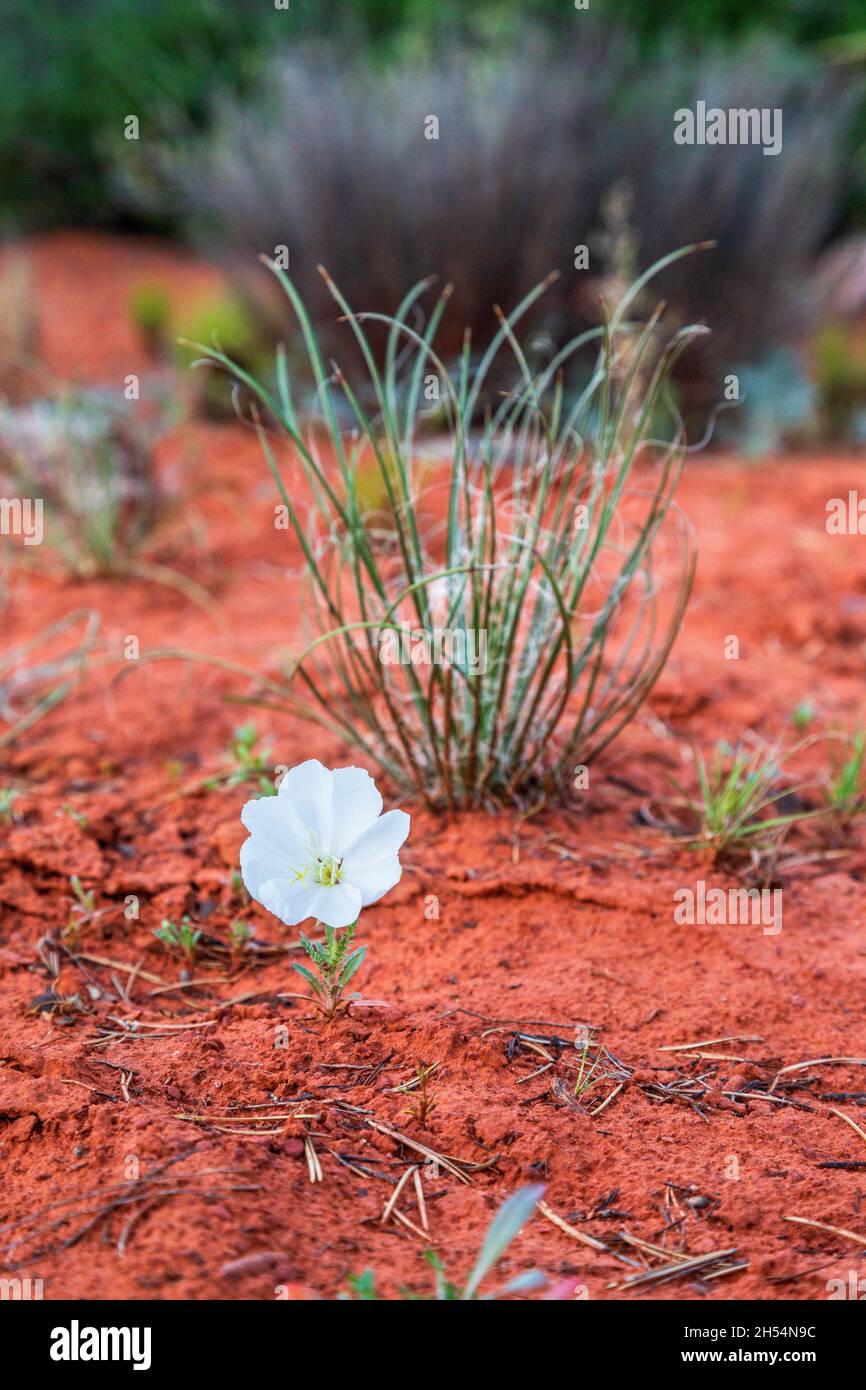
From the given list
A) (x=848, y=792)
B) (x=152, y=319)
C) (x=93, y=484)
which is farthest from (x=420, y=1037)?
(x=152, y=319)

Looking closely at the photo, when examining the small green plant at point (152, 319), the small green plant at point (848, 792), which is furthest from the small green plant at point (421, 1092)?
the small green plant at point (152, 319)

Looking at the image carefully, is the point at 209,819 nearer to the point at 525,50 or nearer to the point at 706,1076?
the point at 706,1076

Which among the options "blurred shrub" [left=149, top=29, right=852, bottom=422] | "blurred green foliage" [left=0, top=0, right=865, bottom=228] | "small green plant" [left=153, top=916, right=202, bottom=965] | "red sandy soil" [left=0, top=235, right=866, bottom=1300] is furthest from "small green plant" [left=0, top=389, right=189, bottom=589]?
"blurred green foliage" [left=0, top=0, right=865, bottom=228]

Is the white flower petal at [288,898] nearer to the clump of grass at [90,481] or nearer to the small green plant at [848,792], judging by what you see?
the small green plant at [848,792]

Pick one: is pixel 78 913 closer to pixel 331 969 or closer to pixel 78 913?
pixel 78 913

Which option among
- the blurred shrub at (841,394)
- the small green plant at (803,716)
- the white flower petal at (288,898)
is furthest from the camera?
the blurred shrub at (841,394)

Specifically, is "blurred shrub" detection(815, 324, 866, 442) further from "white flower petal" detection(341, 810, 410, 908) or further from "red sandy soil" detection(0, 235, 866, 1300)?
"white flower petal" detection(341, 810, 410, 908)

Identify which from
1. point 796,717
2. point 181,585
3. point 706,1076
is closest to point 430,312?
point 181,585

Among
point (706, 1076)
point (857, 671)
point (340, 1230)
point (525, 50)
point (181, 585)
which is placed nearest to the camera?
point (340, 1230)
